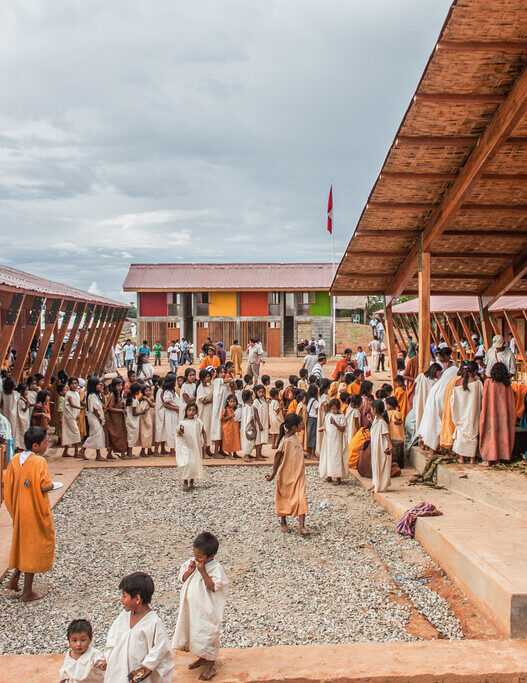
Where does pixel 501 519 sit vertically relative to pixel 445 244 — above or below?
below

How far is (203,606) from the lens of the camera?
3.67 m

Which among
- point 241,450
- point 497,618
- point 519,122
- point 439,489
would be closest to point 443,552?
point 497,618

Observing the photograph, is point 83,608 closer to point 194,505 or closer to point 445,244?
point 194,505

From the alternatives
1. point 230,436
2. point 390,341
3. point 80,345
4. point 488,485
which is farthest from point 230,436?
point 80,345

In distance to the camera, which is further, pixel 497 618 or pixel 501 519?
pixel 501 519

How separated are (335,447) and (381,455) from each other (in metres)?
1.10

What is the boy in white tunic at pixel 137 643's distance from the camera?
305cm

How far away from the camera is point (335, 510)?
7.29 meters

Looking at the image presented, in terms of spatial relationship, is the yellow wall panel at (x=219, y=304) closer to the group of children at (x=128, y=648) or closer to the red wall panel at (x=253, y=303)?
the red wall panel at (x=253, y=303)

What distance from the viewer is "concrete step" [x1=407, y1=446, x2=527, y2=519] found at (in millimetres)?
5969

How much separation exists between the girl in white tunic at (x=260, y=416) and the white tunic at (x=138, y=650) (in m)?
6.65

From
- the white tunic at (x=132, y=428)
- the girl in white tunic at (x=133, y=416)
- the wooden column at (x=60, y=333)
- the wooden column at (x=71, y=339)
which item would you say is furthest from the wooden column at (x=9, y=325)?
the wooden column at (x=71, y=339)

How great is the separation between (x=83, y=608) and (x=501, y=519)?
154 inches

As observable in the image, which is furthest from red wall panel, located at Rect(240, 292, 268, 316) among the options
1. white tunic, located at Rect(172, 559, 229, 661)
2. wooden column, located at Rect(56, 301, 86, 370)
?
white tunic, located at Rect(172, 559, 229, 661)
